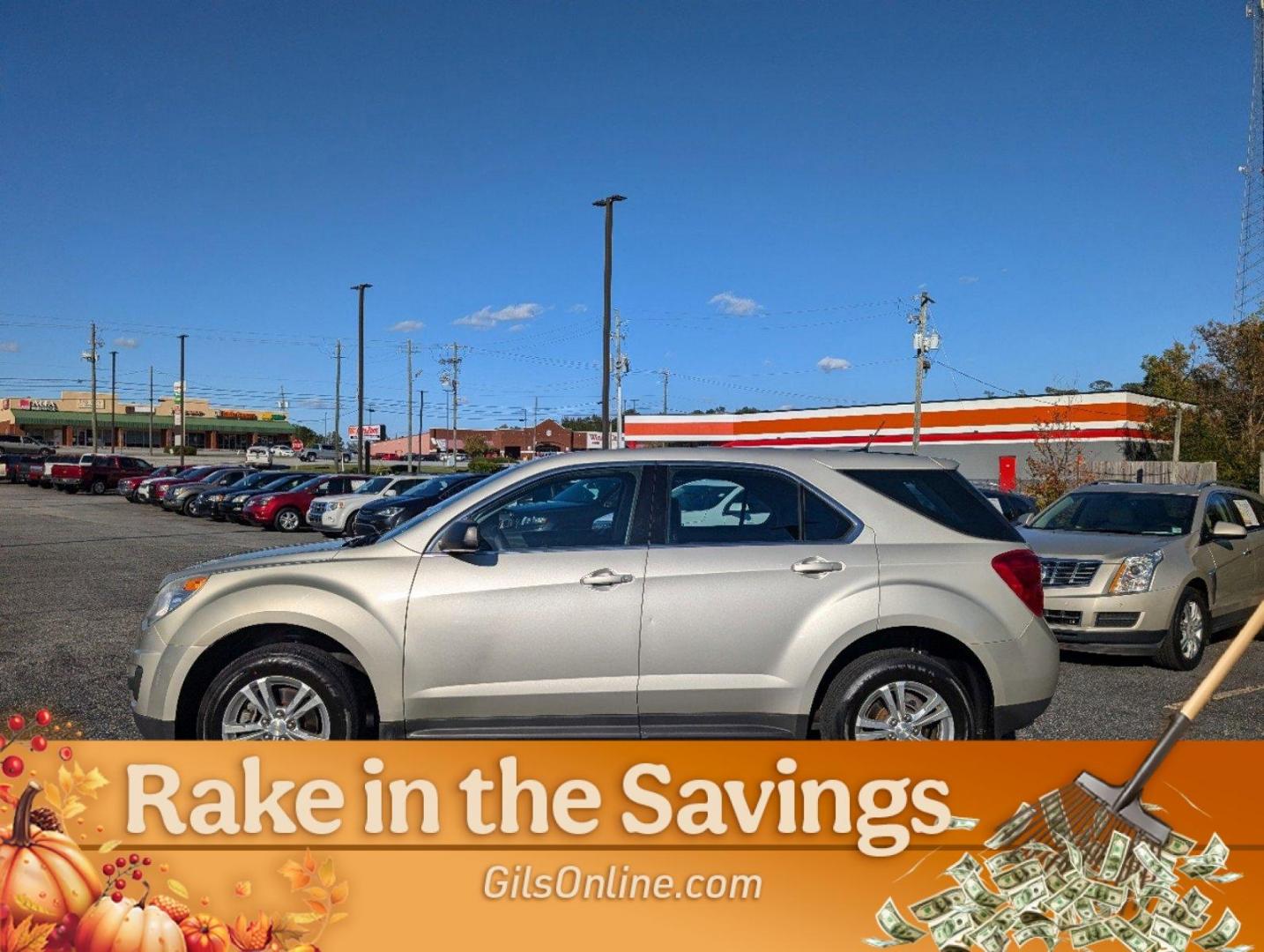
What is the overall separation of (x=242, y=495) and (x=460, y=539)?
2639cm

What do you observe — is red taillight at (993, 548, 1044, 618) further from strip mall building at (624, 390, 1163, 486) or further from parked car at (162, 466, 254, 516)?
strip mall building at (624, 390, 1163, 486)

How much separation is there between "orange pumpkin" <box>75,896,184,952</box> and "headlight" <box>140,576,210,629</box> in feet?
6.08

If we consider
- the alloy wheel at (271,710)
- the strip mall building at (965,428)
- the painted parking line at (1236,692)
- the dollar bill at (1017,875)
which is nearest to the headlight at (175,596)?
the alloy wheel at (271,710)

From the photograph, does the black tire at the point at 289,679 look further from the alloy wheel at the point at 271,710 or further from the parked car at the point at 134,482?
the parked car at the point at 134,482

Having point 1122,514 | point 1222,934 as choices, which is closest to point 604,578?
point 1222,934

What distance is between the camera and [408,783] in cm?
326

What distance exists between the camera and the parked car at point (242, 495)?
28.9m

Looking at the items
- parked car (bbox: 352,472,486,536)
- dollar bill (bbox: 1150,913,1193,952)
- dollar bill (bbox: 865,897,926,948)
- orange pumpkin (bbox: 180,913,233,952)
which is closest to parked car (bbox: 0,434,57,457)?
parked car (bbox: 352,472,486,536)

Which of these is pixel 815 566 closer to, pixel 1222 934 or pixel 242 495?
pixel 1222 934

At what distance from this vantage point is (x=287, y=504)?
89.4 ft

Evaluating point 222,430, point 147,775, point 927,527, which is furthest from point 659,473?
point 222,430

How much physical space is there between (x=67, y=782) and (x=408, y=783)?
103 centimetres

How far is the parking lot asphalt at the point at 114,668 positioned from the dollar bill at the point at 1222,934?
2.01 feet

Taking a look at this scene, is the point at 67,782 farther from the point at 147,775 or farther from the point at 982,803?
the point at 982,803
